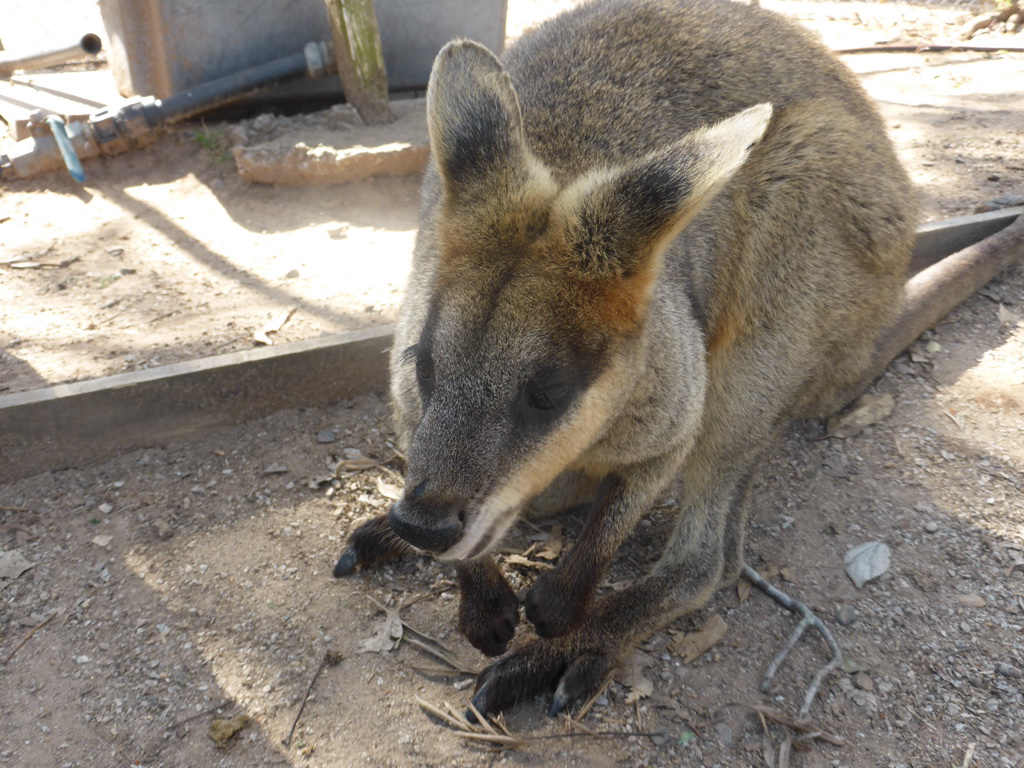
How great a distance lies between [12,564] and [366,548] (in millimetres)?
1438

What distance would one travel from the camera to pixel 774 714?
3051 mm

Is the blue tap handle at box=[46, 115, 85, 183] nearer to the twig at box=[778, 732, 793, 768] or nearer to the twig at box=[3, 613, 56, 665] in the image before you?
the twig at box=[3, 613, 56, 665]

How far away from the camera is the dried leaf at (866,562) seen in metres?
3.60

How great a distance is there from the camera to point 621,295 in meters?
2.62

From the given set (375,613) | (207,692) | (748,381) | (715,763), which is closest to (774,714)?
(715,763)

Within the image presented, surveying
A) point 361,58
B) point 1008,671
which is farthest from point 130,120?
point 1008,671

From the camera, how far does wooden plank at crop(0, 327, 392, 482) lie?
12.2 feet

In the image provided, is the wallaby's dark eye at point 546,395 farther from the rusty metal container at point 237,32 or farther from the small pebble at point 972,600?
the rusty metal container at point 237,32

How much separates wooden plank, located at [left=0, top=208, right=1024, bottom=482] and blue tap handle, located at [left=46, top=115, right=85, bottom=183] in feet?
9.19

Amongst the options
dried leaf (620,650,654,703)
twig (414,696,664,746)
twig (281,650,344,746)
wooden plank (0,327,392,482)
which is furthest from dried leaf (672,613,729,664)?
wooden plank (0,327,392,482)

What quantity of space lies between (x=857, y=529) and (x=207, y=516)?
2979 millimetres

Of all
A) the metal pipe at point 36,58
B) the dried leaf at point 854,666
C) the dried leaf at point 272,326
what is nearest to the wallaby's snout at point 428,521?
the dried leaf at point 854,666

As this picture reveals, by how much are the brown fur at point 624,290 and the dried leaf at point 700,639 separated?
0.35 feet

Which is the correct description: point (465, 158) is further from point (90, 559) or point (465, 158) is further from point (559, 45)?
point (90, 559)
